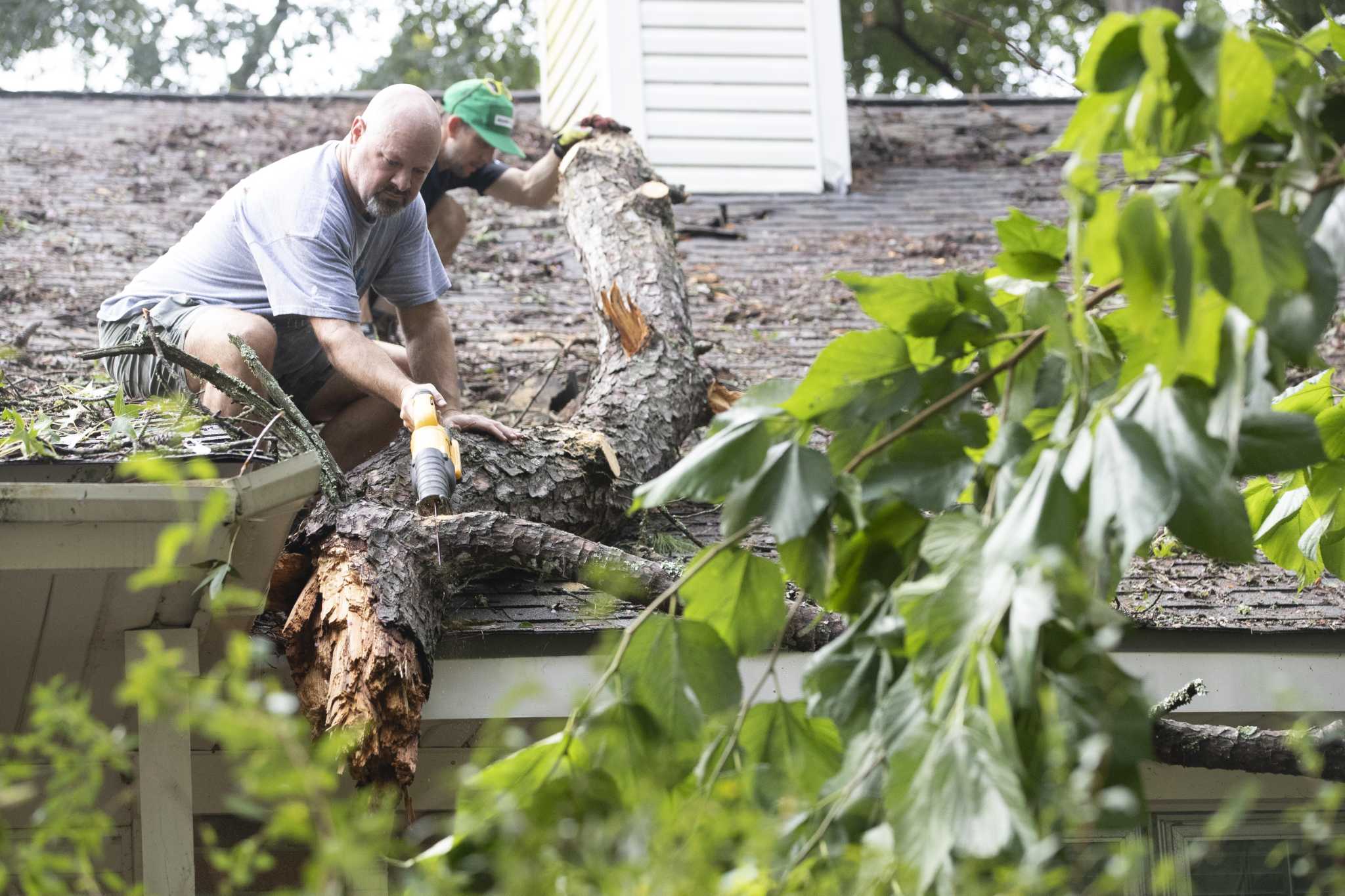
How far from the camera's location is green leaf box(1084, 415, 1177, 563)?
1.40 meters

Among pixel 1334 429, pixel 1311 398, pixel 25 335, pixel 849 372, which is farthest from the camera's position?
pixel 25 335

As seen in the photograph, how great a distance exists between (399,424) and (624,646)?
104 inches

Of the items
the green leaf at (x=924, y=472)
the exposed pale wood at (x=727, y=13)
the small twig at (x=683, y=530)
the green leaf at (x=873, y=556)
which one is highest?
the exposed pale wood at (x=727, y=13)

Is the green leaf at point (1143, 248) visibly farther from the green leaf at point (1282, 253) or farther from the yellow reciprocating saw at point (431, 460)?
the yellow reciprocating saw at point (431, 460)

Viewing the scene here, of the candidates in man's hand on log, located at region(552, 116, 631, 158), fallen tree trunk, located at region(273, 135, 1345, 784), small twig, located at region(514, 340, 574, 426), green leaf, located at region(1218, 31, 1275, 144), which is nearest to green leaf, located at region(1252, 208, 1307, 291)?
green leaf, located at region(1218, 31, 1275, 144)

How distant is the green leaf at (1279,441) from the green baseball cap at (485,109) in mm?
3971

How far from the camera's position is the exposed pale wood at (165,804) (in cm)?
307

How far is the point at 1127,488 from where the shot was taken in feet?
4.65

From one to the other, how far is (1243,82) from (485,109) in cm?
413

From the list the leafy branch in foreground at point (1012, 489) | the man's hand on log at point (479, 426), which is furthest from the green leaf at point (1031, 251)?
the man's hand on log at point (479, 426)

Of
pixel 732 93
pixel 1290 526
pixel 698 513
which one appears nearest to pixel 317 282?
pixel 698 513

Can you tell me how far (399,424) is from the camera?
429 centimetres

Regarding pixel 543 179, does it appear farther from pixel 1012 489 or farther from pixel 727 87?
pixel 1012 489

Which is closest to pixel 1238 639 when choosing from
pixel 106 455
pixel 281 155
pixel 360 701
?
pixel 360 701
